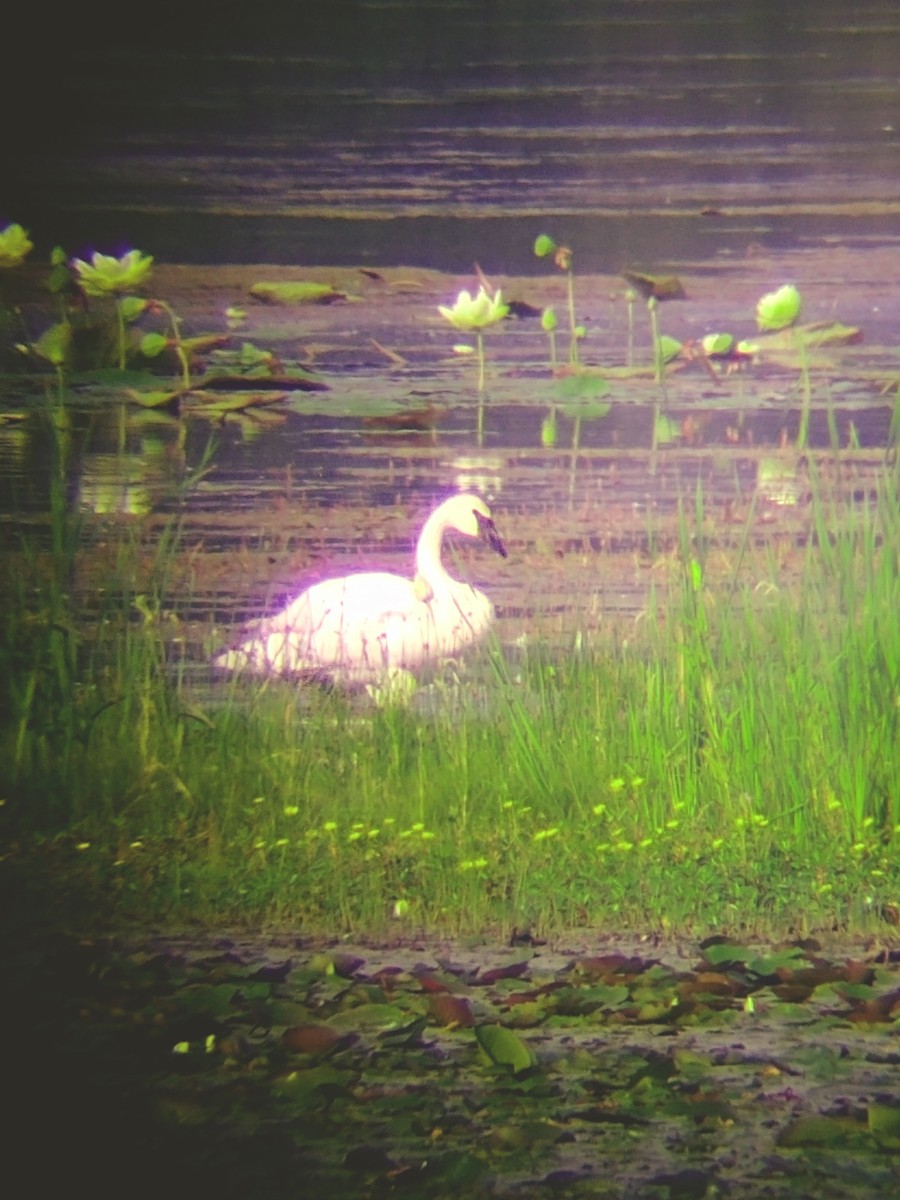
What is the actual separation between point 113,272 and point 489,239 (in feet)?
2.48

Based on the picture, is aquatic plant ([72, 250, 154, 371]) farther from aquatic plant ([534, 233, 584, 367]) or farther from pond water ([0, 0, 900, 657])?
aquatic plant ([534, 233, 584, 367])

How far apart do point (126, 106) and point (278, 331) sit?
1.77 ft

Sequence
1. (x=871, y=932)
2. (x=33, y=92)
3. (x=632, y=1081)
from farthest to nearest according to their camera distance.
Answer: (x=33, y=92) → (x=871, y=932) → (x=632, y=1081)

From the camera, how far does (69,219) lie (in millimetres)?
3145

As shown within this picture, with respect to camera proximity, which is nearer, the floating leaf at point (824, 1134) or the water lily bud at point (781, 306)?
the floating leaf at point (824, 1134)

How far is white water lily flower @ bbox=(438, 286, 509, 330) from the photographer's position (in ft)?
10.2

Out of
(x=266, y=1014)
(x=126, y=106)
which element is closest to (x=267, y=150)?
(x=126, y=106)

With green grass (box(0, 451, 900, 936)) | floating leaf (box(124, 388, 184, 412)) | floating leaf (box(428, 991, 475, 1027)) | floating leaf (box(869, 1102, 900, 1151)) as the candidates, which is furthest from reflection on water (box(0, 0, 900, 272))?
floating leaf (box(869, 1102, 900, 1151))

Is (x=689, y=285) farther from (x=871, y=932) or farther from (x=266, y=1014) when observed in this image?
(x=266, y=1014)

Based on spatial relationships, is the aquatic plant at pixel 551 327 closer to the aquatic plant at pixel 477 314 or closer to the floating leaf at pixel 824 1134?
the aquatic plant at pixel 477 314

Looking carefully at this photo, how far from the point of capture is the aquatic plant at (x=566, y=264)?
3096 mm

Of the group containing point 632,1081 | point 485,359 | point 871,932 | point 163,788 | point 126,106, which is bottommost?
point 632,1081

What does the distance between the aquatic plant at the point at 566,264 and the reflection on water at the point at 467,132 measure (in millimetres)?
27

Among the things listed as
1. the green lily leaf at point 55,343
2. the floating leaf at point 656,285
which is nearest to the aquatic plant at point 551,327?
the floating leaf at point 656,285
